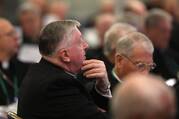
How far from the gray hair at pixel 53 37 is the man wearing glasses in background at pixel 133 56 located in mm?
859

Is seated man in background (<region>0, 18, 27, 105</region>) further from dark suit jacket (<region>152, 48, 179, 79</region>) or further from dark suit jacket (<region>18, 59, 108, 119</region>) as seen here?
dark suit jacket (<region>18, 59, 108, 119</region>)

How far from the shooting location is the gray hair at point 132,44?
5079 millimetres

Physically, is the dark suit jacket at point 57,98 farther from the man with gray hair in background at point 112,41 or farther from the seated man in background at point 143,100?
the man with gray hair in background at point 112,41

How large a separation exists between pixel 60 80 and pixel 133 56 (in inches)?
42.2

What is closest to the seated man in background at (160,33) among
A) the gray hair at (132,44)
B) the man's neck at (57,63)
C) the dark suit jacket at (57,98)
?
the gray hair at (132,44)

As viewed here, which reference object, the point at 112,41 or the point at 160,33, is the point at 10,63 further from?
the point at 160,33

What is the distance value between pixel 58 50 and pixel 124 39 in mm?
973

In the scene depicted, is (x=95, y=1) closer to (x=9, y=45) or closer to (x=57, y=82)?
(x=9, y=45)

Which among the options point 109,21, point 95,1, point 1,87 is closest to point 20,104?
point 1,87

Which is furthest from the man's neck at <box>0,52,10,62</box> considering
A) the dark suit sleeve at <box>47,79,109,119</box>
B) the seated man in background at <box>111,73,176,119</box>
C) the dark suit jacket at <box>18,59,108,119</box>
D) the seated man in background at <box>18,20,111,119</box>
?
the seated man in background at <box>111,73,176,119</box>

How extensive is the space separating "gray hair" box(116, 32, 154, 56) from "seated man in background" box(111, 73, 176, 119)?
2.24 metres

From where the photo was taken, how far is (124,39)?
5.20 meters

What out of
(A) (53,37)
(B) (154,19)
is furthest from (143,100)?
(B) (154,19)

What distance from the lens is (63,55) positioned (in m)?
4.39
